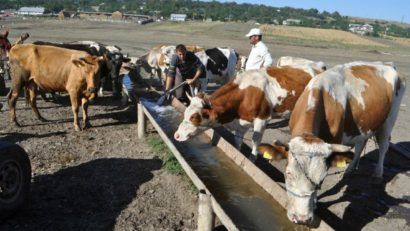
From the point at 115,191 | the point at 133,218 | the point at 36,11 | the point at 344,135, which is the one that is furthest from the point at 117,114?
the point at 36,11

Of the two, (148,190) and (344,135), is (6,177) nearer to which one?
(148,190)

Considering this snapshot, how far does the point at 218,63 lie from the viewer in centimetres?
1296

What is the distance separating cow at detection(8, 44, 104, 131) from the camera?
10.1m

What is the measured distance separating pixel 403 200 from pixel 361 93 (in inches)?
76.8

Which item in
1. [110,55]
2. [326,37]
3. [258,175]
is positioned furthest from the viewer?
[326,37]

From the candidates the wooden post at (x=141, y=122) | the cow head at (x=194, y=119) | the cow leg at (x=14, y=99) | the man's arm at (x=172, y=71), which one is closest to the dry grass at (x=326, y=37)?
the man's arm at (x=172, y=71)

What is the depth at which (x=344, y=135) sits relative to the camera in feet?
21.0

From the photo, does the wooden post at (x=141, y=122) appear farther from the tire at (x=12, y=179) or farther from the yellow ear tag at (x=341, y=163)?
the yellow ear tag at (x=341, y=163)

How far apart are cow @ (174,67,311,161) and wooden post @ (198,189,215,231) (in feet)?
8.08

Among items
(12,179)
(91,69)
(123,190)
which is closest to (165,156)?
(123,190)

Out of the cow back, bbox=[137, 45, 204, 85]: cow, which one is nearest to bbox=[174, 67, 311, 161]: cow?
the cow back

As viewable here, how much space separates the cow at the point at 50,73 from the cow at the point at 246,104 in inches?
138

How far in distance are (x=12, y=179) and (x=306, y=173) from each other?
3.79 meters

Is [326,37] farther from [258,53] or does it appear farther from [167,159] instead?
[167,159]
